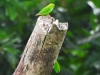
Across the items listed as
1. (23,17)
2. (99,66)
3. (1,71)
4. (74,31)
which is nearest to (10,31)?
(23,17)

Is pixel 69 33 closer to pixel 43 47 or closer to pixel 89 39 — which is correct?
pixel 89 39

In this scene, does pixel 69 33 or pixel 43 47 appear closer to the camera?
pixel 43 47

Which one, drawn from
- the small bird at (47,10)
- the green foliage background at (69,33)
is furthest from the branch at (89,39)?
the small bird at (47,10)

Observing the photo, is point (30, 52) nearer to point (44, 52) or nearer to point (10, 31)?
point (44, 52)

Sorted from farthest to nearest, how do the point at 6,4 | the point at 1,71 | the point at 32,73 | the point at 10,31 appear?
1. the point at 10,31
2. the point at 1,71
3. the point at 6,4
4. the point at 32,73

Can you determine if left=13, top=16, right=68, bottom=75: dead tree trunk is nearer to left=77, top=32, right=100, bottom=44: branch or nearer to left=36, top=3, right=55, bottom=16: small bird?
left=36, top=3, right=55, bottom=16: small bird

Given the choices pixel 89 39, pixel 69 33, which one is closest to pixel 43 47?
pixel 69 33
